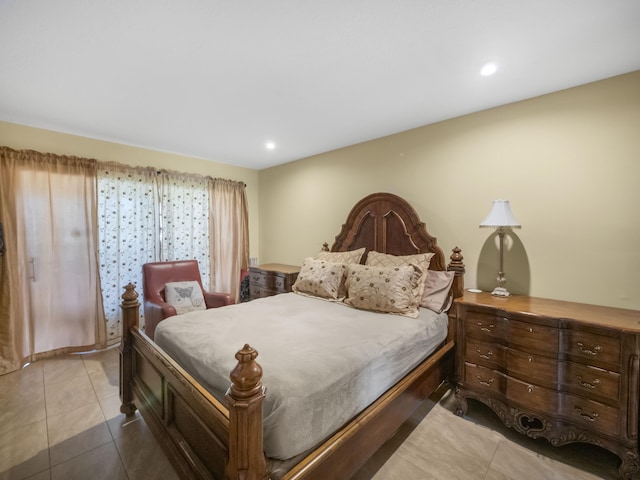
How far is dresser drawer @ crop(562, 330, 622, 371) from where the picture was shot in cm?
153

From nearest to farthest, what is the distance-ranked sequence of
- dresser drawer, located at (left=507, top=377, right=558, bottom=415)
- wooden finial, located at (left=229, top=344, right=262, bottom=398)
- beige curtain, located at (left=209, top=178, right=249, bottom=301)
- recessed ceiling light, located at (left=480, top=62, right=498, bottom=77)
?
1. wooden finial, located at (left=229, top=344, right=262, bottom=398)
2. dresser drawer, located at (left=507, top=377, right=558, bottom=415)
3. recessed ceiling light, located at (left=480, top=62, right=498, bottom=77)
4. beige curtain, located at (left=209, top=178, right=249, bottom=301)

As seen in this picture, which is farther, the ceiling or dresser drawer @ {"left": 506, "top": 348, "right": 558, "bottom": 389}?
dresser drawer @ {"left": 506, "top": 348, "right": 558, "bottom": 389}

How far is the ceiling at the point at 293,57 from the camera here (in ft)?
4.55

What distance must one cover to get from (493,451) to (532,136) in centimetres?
234

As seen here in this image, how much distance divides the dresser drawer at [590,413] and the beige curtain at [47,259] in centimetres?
428

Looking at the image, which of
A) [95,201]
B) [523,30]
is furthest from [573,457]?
[95,201]

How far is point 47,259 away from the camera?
2.85 m

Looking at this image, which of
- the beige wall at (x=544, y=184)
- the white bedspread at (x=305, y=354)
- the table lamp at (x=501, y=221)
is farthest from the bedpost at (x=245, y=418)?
the beige wall at (x=544, y=184)

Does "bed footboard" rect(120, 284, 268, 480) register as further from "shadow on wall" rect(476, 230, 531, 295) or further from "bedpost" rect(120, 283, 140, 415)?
"shadow on wall" rect(476, 230, 531, 295)

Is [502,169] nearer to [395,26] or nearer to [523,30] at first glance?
[523,30]

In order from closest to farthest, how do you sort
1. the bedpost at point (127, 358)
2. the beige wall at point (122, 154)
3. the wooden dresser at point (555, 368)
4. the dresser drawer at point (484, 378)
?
the wooden dresser at point (555, 368), the dresser drawer at point (484, 378), the bedpost at point (127, 358), the beige wall at point (122, 154)

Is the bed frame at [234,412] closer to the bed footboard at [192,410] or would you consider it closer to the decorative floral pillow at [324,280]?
the bed footboard at [192,410]

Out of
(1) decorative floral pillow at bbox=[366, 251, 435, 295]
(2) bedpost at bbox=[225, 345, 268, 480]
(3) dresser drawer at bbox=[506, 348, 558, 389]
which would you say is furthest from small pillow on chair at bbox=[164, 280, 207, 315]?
(3) dresser drawer at bbox=[506, 348, 558, 389]

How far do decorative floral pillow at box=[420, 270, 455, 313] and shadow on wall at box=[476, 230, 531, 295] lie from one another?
13.4 inches
